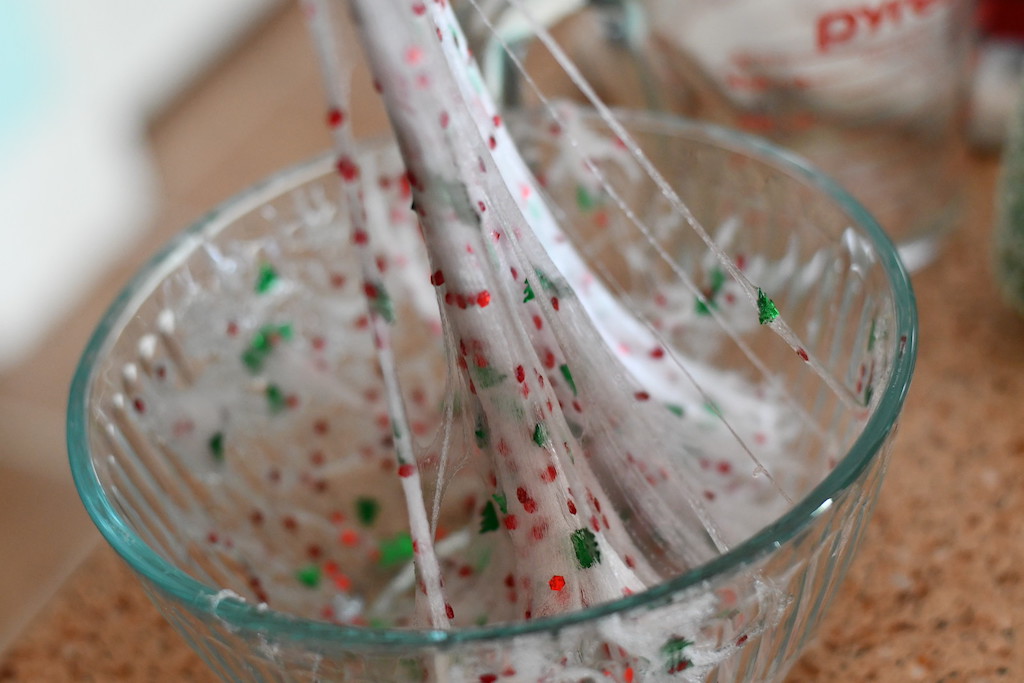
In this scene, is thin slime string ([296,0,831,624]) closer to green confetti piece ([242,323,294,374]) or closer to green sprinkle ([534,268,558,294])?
green sprinkle ([534,268,558,294])

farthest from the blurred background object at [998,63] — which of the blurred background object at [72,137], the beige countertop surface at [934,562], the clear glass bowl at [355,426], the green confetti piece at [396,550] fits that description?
the blurred background object at [72,137]

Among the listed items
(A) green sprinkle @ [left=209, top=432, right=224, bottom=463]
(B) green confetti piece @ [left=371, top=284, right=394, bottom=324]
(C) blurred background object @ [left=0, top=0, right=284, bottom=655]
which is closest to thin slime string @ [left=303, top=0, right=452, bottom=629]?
(B) green confetti piece @ [left=371, top=284, right=394, bottom=324]

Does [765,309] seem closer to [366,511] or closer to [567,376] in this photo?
[567,376]

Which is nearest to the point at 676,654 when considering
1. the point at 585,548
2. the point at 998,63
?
the point at 585,548

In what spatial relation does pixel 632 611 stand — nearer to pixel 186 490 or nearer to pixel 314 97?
pixel 186 490

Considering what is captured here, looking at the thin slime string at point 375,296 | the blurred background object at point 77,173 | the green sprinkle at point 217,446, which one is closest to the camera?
the thin slime string at point 375,296

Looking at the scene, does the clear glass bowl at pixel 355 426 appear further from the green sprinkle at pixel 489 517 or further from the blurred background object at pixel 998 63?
the blurred background object at pixel 998 63
